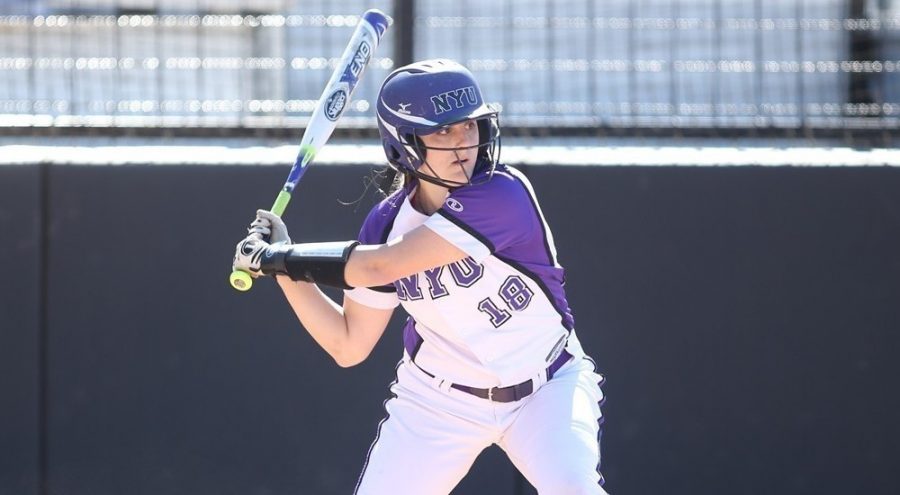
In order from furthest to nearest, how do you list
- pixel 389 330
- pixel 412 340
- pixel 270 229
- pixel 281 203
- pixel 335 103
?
pixel 389 330
pixel 335 103
pixel 281 203
pixel 412 340
pixel 270 229

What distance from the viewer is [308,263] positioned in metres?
3.56

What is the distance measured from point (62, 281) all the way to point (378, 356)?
4.05 ft

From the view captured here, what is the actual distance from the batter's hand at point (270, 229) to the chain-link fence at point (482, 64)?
5.21 ft

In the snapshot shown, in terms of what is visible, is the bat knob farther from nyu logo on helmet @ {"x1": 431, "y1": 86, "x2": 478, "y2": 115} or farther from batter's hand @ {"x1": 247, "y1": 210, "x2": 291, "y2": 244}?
nyu logo on helmet @ {"x1": 431, "y1": 86, "x2": 478, "y2": 115}

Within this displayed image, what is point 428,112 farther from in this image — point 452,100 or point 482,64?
point 482,64

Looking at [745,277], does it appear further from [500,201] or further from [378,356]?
[500,201]

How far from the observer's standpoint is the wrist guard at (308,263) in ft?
11.7

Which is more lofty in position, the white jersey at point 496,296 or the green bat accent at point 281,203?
the green bat accent at point 281,203

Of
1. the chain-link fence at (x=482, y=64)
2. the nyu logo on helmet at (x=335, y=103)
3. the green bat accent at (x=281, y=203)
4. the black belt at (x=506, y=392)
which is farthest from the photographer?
the chain-link fence at (x=482, y=64)

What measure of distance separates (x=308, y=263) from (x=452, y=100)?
23.3 inches

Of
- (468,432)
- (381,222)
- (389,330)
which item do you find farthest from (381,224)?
(389,330)

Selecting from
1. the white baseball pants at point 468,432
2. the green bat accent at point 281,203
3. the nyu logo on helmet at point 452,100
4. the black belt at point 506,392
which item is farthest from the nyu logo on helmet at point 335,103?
the black belt at point 506,392

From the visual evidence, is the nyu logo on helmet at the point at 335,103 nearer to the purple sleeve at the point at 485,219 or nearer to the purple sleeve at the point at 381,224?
the purple sleeve at the point at 381,224

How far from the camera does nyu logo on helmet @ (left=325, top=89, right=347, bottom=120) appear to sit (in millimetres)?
4195
